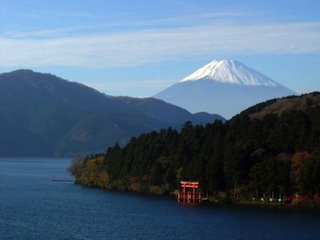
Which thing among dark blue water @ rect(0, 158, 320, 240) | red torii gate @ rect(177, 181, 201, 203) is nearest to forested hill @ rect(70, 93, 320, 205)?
red torii gate @ rect(177, 181, 201, 203)

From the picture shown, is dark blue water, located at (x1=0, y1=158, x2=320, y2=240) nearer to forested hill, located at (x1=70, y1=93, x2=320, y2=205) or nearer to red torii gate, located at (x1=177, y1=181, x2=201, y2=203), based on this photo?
red torii gate, located at (x1=177, y1=181, x2=201, y2=203)

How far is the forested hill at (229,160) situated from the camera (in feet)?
188

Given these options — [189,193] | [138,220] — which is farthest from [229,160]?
[138,220]

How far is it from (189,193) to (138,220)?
13.5m

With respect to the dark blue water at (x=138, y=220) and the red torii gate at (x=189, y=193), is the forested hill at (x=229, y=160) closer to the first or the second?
the red torii gate at (x=189, y=193)

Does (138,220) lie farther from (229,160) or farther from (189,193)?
(229,160)

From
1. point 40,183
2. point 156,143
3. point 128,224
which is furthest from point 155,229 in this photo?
point 40,183

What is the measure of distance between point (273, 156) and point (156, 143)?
629 inches

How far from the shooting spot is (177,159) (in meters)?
67.7

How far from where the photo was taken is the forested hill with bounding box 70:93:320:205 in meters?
57.2

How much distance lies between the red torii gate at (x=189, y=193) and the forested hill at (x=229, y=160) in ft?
3.74

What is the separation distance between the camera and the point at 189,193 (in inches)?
2359

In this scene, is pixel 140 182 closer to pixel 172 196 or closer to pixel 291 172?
pixel 172 196

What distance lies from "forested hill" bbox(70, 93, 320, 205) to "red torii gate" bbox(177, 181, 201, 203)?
1139 millimetres
